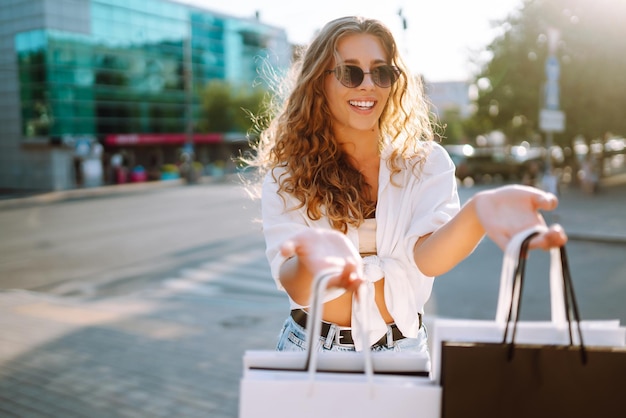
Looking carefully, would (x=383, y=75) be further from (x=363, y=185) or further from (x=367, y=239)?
(x=367, y=239)

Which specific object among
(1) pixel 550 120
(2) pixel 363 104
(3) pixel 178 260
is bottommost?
(3) pixel 178 260

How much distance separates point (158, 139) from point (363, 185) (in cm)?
4310

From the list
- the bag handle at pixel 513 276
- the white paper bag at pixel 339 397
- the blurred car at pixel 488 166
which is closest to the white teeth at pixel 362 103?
the bag handle at pixel 513 276

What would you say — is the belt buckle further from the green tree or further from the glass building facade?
the green tree

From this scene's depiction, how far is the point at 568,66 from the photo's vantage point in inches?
934

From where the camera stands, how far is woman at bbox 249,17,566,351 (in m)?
1.78

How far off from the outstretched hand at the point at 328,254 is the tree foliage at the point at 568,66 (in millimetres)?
22802

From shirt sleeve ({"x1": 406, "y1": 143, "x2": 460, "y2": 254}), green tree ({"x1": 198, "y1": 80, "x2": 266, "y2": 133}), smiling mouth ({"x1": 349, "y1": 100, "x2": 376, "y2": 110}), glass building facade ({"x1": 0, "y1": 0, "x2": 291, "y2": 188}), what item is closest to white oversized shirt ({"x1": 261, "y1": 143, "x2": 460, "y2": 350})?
shirt sleeve ({"x1": 406, "y1": 143, "x2": 460, "y2": 254})

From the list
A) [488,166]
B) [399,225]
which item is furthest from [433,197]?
[488,166]

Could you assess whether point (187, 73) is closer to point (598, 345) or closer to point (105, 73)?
point (105, 73)

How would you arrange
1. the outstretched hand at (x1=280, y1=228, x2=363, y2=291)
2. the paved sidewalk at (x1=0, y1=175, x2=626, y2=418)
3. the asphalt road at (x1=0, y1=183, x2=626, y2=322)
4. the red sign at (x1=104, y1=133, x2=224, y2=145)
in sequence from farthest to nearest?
the red sign at (x1=104, y1=133, x2=224, y2=145), the asphalt road at (x1=0, y1=183, x2=626, y2=322), the paved sidewalk at (x1=0, y1=175, x2=626, y2=418), the outstretched hand at (x1=280, y1=228, x2=363, y2=291)

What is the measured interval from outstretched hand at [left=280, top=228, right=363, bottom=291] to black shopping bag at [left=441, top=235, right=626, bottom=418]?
0.20 metres

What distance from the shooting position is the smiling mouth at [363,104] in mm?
1946

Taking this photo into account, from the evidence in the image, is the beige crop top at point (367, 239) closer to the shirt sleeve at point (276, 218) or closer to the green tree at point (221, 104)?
the shirt sleeve at point (276, 218)
